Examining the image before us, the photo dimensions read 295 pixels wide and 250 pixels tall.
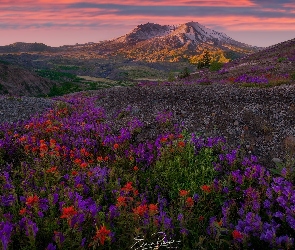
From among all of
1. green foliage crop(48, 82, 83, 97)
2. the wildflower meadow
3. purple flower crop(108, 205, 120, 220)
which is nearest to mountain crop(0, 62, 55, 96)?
green foliage crop(48, 82, 83, 97)

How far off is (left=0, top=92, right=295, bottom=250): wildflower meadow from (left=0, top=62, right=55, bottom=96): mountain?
5762cm

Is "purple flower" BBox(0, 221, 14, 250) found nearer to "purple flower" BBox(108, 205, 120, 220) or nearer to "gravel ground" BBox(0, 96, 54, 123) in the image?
"purple flower" BBox(108, 205, 120, 220)

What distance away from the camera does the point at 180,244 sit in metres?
5.72

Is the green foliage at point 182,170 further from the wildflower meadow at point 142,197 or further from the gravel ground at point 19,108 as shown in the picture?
the gravel ground at point 19,108

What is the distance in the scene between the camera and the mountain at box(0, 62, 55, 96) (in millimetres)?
65062

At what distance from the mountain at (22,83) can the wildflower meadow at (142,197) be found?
57622 mm

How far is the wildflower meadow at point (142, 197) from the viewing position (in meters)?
5.34

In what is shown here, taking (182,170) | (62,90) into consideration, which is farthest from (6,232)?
(62,90)

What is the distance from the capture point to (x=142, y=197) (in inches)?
268

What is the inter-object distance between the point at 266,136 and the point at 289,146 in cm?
95

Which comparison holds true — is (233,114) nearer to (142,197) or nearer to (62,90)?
(142,197)

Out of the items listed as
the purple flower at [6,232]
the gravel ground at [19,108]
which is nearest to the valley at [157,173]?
the purple flower at [6,232]

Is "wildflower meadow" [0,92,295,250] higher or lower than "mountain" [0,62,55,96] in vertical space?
higher

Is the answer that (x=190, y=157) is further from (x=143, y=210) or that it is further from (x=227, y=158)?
(x=143, y=210)
